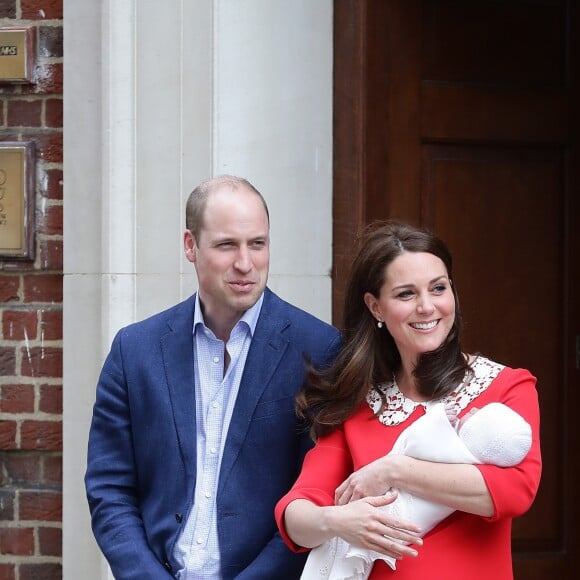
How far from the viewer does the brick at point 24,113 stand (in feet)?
12.6

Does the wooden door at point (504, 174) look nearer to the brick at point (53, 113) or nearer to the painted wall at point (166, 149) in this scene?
the painted wall at point (166, 149)

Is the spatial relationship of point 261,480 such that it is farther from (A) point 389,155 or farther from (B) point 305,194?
(A) point 389,155

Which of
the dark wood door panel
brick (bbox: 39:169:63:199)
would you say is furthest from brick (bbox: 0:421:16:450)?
the dark wood door panel

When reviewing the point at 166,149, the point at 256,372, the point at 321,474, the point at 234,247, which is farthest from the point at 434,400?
the point at 166,149

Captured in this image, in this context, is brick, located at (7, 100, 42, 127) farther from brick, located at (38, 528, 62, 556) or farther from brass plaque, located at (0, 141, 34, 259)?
brick, located at (38, 528, 62, 556)

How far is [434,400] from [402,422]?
0.28 feet

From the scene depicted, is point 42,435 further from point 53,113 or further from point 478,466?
point 478,466

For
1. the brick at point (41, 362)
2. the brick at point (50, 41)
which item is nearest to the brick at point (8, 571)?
the brick at point (41, 362)

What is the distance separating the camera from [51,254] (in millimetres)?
3818

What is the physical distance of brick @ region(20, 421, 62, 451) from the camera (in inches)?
151

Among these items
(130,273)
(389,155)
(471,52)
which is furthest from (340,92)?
(130,273)

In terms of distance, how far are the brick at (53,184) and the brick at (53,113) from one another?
0.51ft

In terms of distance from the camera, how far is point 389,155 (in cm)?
386

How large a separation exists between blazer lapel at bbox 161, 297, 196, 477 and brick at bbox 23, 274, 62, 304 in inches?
40.7
